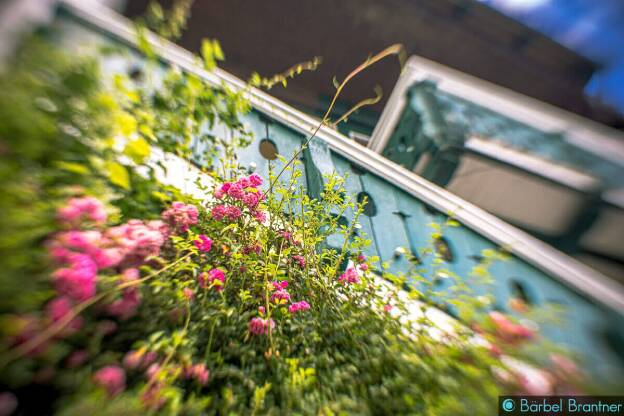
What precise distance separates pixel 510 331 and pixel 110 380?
4.54ft

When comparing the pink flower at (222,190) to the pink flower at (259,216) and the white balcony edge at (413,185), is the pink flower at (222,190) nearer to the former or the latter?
the pink flower at (259,216)

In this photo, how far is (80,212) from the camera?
73cm

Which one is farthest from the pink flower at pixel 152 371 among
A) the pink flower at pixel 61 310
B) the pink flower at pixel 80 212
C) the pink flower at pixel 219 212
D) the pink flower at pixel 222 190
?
the pink flower at pixel 222 190

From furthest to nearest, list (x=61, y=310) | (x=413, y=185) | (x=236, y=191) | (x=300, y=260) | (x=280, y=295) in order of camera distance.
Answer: (x=413, y=185) → (x=300, y=260) → (x=236, y=191) → (x=280, y=295) → (x=61, y=310)

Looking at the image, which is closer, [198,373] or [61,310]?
[61,310]

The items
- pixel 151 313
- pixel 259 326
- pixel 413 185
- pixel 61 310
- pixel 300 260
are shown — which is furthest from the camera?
pixel 413 185

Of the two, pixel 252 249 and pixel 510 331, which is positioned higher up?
pixel 510 331

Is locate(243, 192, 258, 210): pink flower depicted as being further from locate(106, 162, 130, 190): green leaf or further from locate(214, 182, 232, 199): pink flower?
locate(106, 162, 130, 190): green leaf

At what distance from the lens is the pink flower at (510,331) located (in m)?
0.94

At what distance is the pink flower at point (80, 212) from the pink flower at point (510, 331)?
4.99 feet

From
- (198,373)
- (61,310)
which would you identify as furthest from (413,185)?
(61,310)

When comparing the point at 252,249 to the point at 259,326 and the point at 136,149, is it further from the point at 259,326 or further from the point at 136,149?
the point at 136,149

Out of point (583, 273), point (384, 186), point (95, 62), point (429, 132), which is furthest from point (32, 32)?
point (429, 132)

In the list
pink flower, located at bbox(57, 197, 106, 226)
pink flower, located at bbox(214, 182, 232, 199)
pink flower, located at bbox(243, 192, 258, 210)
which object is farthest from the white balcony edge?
pink flower, located at bbox(57, 197, 106, 226)
